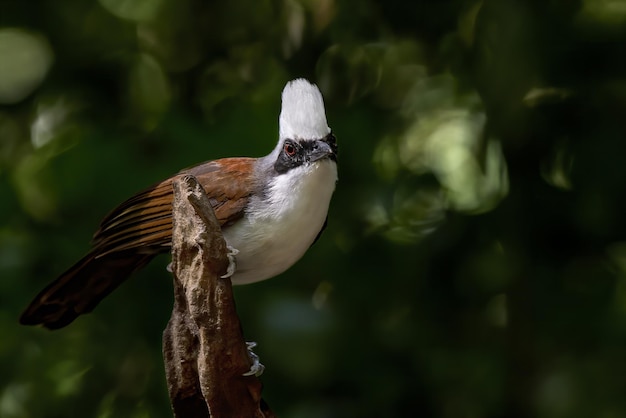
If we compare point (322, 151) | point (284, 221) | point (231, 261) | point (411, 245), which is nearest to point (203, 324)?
point (231, 261)

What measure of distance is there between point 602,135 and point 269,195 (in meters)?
1.52

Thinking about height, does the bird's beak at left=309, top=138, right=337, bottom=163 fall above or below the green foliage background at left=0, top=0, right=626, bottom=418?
above

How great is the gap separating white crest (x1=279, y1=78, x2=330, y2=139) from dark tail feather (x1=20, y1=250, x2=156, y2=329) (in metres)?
0.55

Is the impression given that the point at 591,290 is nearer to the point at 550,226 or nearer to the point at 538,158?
the point at 550,226

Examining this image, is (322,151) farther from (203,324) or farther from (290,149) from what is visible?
(203,324)

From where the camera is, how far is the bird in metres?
2.28

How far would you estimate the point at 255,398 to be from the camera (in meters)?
2.20

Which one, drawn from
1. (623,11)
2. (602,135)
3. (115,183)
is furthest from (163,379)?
(623,11)

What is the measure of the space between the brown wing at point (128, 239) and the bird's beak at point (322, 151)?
0.68ft

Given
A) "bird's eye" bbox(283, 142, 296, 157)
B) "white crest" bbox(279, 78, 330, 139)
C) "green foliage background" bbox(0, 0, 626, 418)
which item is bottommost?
"green foliage background" bbox(0, 0, 626, 418)

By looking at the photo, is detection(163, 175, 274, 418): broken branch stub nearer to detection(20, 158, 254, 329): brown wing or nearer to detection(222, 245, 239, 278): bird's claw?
detection(222, 245, 239, 278): bird's claw

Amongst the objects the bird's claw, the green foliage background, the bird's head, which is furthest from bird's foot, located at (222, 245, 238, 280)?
the green foliage background

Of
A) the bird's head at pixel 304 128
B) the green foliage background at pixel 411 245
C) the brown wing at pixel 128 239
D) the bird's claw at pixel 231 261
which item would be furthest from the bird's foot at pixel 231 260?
the green foliage background at pixel 411 245

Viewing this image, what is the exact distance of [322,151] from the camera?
2.26m
